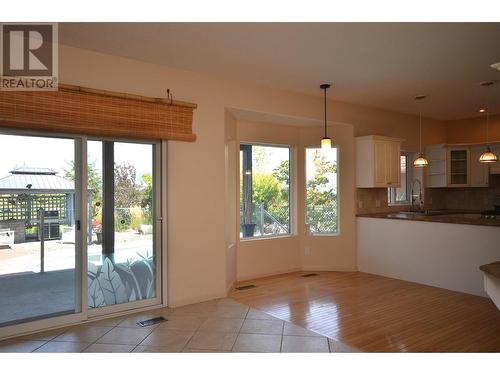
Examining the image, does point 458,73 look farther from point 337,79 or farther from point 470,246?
point 470,246

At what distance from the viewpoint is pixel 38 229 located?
353 cm

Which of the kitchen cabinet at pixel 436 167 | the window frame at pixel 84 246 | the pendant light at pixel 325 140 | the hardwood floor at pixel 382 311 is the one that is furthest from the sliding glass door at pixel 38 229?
the kitchen cabinet at pixel 436 167

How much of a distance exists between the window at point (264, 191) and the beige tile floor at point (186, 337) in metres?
1.92

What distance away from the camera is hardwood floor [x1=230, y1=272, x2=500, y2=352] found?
3145 millimetres

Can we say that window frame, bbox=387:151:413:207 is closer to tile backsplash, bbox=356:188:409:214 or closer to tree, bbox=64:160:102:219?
tile backsplash, bbox=356:188:409:214

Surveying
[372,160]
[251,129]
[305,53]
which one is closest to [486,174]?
[372,160]

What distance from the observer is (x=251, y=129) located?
18.0 feet

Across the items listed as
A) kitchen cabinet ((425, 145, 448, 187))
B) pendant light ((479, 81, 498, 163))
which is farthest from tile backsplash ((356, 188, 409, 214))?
pendant light ((479, 81, 498, 163))

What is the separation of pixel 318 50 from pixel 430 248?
3.16 m

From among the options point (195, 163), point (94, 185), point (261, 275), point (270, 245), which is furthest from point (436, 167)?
point (94, 185)

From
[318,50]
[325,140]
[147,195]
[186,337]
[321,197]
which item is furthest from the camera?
[321,197]

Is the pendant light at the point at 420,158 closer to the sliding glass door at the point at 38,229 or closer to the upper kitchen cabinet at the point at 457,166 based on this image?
the upper kitchen cabinet at the point at 457,166

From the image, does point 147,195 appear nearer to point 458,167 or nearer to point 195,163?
point 195,163

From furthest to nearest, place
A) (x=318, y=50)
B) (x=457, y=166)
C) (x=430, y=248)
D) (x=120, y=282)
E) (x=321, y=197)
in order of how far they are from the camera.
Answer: (x=457, y=166) → (x=321, y=197) → (x=430, y=248) → (x=120, y=282) → (x=318, y=50)
